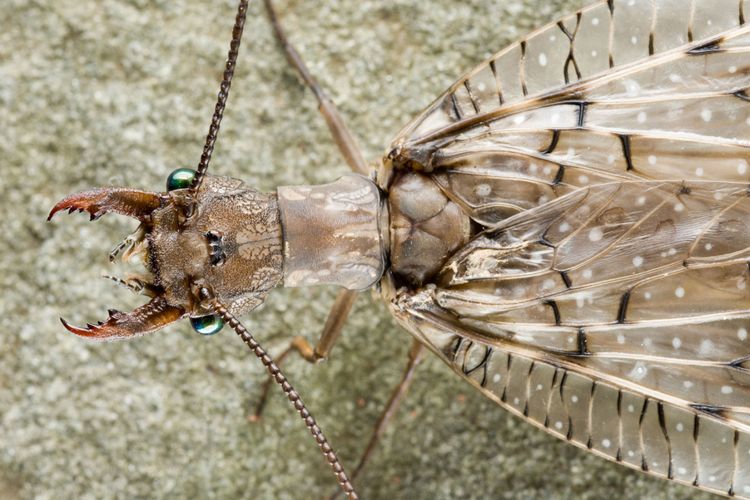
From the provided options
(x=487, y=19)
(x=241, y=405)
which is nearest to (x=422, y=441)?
(x=241, y=405)

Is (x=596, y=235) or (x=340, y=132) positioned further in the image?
(x=340, y=132)

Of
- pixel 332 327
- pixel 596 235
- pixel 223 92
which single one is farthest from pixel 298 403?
pixel 596 235

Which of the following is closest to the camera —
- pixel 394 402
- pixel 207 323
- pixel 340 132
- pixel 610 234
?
pixel 610 234

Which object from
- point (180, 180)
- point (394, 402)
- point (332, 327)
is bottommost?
point (394, 402)

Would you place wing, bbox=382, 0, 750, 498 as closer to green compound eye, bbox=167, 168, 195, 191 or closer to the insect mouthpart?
green compound eye, bbox=167, 168, 195, 191

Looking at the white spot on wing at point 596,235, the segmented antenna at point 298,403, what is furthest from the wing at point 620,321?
the segmented antenna at point 298,403

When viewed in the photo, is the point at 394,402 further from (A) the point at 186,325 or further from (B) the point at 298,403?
(A) the point at 186,325

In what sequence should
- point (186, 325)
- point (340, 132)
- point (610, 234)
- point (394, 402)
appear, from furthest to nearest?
point (186, 325)
point (394, 402)
point (340, 132)
point (610, 234)
